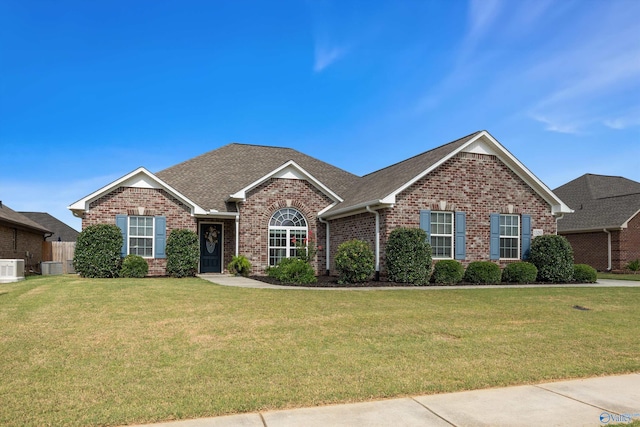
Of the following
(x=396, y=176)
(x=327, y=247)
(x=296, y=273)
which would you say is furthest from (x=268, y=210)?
(x=396, y=176)

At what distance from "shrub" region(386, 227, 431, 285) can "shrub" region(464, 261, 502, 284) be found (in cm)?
184

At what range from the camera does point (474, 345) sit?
727cm

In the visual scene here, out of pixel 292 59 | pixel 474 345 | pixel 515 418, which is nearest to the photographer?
pixel 515 418

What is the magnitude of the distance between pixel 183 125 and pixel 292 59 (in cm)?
603

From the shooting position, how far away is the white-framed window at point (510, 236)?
19562mm

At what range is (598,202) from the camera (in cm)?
3094

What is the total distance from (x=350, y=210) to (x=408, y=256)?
359 centimetres

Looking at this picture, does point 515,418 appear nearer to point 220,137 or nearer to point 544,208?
point 544,208

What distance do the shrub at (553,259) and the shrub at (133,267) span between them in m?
15.2

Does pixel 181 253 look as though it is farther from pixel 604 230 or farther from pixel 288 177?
pixel 604 230

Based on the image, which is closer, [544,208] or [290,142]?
[544,208]

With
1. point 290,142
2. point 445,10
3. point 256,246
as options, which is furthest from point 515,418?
point 290,142

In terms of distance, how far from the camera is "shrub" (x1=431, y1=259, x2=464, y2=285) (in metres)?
17.5

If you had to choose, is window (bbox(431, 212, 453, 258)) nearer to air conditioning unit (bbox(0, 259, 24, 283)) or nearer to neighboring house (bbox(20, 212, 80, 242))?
air conditioning unit (bbox(0, 259, 24, 283))
